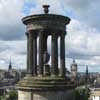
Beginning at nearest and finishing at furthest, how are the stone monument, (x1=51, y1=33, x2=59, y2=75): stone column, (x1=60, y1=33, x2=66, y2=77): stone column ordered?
the stone monument, (x1=51, y1=33, x2=59, y2=75): stone column, (x1=60, y1=33, x2=66, y2=77): stone column

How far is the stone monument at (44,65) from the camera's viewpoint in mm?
18703

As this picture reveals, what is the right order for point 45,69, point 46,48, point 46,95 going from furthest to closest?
point 46,48 → point 45,69 → point 46,95

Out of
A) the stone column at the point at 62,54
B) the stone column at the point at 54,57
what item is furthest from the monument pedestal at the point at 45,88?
the stone column at the point at 62,54

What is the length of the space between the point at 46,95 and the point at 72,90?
273 cm

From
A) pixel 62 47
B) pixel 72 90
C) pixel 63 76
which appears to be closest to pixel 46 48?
pixel 62 47

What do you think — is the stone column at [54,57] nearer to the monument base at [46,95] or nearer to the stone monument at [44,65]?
the stone monument at [44,65]

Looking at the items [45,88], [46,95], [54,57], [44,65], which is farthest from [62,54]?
[46,95]

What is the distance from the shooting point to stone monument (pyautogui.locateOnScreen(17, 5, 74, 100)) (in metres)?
18.7

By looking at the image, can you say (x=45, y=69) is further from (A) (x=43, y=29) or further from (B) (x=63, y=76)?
(A) (x=43, y=29)

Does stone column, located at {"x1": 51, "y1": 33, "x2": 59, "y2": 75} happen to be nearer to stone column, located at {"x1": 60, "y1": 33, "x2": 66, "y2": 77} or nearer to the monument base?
stone column, located at {"x1": 60, "y1": 33, "x2": 66, "y2": 77}

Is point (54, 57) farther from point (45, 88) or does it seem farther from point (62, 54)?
point (45, 88)

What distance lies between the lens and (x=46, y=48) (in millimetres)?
21156

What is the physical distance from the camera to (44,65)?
65.2 ft

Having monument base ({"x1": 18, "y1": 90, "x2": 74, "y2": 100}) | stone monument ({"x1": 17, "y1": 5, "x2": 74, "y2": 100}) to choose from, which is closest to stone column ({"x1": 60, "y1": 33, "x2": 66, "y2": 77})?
stone monument ({"x1": 17, "y1": 5, "x2": 74, "y2": 100})
